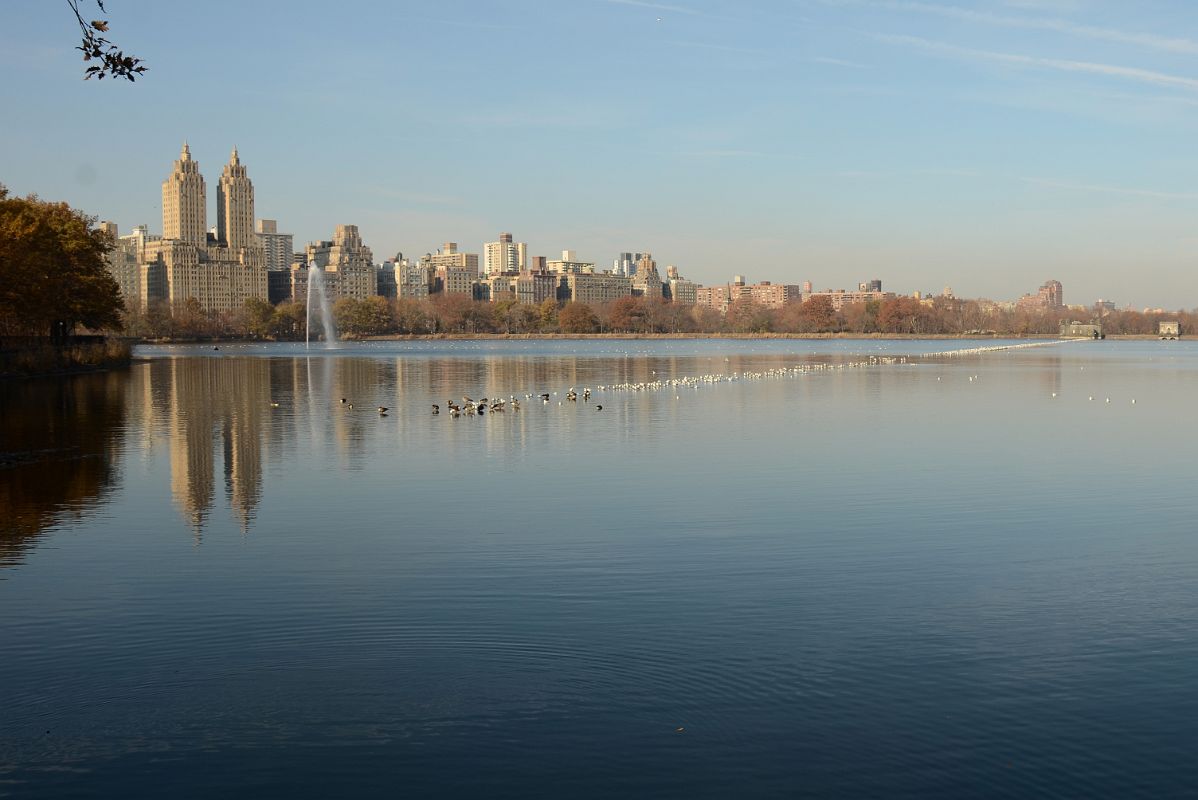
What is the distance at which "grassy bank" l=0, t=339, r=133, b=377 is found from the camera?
2267 inches

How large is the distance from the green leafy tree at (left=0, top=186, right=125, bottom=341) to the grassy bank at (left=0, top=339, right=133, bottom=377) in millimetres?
1795

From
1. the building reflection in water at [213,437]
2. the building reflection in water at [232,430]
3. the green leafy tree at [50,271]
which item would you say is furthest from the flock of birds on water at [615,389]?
the green leafy tree at [50,271]

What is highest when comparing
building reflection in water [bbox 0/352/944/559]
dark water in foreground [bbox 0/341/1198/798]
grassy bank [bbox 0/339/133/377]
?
grassy bank [bbox 0/339/133/377]

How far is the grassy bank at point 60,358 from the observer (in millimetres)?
57594

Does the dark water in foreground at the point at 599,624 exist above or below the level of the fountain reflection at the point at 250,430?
below

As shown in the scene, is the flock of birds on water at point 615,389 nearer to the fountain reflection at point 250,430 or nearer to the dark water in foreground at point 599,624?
the fountain reflection at point 250,430

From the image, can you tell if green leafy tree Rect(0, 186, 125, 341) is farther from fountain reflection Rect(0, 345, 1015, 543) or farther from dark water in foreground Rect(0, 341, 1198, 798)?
dark water in foreground Rect(0, 341, 1198, 798)

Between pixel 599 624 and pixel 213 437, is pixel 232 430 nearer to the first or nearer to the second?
pixel 213 437

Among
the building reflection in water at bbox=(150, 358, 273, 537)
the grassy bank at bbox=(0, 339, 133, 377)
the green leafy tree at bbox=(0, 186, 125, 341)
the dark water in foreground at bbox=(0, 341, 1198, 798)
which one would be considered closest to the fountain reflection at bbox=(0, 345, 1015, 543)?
the building reflection in water at bbox=(150, 358, 273, 537)

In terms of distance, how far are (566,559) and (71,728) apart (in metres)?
6.56

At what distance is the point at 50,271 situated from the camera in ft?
205

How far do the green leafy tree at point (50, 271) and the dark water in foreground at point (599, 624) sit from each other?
3439 cm

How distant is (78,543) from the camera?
50.2 ft

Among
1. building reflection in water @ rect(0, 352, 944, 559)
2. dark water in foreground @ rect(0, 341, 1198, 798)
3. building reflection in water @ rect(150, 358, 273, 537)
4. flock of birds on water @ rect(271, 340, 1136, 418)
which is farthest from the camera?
flock of birds on water @ rect(271, 340, 1136, 418)
